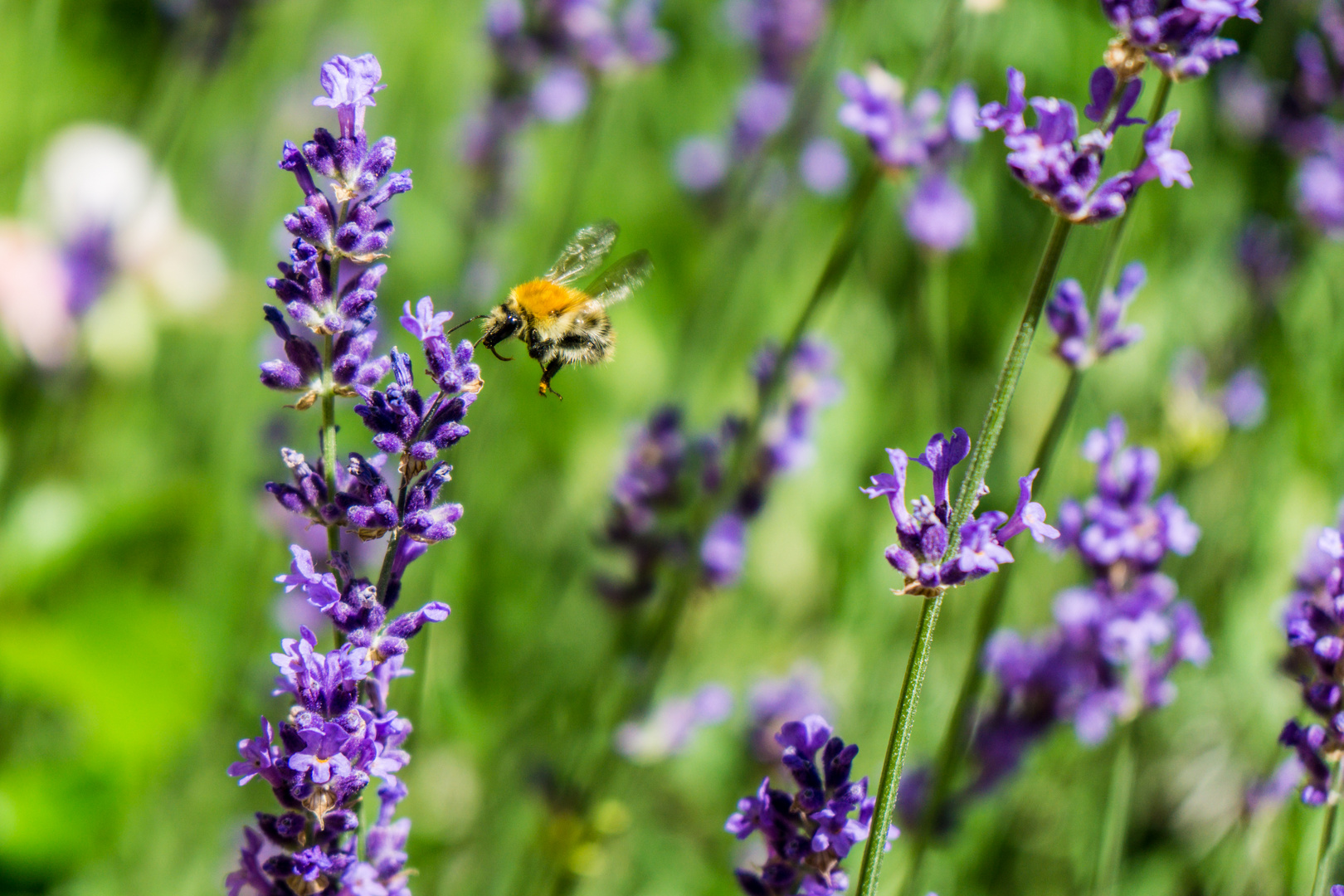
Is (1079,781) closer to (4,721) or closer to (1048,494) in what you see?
(1048,494)

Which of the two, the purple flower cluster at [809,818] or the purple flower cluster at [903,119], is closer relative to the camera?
the purple flower cluster at [809,818]

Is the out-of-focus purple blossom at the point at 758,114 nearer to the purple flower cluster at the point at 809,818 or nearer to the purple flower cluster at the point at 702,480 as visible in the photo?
the purple flower cluster at the point at 702,480

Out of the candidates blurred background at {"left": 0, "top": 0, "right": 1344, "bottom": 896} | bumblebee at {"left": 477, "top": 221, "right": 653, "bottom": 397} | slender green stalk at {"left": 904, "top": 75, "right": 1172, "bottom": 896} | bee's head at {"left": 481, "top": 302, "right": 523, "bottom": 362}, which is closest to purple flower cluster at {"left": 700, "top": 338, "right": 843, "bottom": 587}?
blurred background at {"left": 0, "top": 0, "right": 1344, "bottom": 896}

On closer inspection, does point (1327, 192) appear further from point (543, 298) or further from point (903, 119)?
point (543, 298)

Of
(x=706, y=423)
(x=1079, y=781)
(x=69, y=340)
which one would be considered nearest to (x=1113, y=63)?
(x=1079, y=781)

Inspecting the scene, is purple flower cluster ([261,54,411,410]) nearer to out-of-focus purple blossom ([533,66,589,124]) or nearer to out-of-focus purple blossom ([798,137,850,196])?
out-of-focus purple blossom ([533,66,589,124])

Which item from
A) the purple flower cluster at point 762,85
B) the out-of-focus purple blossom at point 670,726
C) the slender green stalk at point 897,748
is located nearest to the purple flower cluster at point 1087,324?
the slender green stalk at point 897,748
